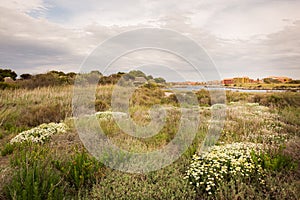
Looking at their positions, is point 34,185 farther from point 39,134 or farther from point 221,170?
point 39,134

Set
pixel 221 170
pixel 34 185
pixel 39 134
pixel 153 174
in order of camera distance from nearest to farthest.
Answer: pixel 34 185 → pixel 221 170 → pixel 153 174 → pixel 39 134

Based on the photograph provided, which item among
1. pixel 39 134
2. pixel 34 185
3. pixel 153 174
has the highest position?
pixel 34 185

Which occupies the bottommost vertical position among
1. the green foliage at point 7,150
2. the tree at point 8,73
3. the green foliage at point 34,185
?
the green foliage at point 7,150

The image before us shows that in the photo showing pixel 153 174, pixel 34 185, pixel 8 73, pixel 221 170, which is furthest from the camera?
pixel 8 73

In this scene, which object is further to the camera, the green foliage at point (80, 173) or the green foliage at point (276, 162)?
the green foliage at point (276, 162)

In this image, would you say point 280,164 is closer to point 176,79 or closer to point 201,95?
point 176,79

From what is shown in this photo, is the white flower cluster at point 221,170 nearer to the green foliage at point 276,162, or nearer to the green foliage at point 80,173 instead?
the green foliage at point 276,162

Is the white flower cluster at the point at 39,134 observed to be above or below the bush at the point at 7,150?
above

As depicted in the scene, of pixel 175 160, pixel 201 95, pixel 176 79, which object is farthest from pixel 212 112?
pixel 201 95

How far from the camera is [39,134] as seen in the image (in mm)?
5973

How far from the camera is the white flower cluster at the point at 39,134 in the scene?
5546mm

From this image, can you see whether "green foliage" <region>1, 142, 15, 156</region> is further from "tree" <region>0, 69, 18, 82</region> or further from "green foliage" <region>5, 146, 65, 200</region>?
"tree" <region>0, 69, 18, 82</region>

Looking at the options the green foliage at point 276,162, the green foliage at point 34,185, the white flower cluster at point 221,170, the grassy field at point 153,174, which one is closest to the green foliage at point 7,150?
the grassy field at point 153,174

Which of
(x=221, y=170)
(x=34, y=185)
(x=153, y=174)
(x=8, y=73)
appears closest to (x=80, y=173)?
Result: (x=34, y=185)
